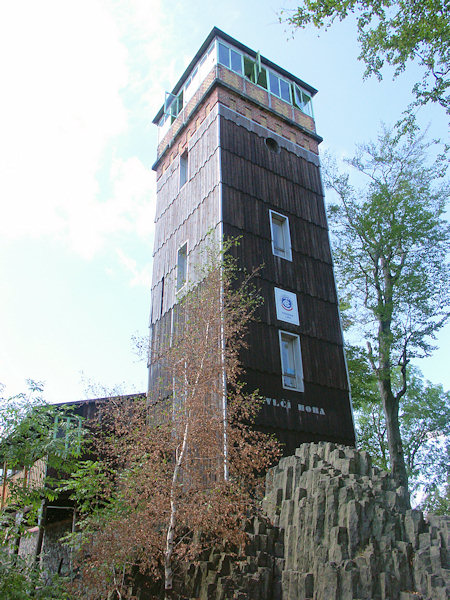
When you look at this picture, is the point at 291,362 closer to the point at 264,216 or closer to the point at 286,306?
the point at 286,306

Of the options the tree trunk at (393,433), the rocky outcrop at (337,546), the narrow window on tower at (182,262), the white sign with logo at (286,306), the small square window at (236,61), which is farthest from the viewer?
the small square window at (236,61)

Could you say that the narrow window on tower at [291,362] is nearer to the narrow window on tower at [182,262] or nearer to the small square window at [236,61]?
the narrow window on tower at [182,262]

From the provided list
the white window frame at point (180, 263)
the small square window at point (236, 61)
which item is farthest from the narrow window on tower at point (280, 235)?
the small square window at point (236, 61)

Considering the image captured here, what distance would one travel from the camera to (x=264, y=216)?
17.5 metres

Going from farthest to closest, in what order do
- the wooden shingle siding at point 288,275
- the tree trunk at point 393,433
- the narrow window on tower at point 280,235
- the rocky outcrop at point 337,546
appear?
the tree trunk at point 393,433
the narrow window on tower at point 280,235
the wooden shingle siding at point 288,275
the rocky outcrop at point 337,546

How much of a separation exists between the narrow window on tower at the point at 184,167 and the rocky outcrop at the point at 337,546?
1287cm

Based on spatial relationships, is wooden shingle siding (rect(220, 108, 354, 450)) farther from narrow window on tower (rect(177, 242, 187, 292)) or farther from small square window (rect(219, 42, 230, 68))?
small square window (rect(219, 42, 230, 68))

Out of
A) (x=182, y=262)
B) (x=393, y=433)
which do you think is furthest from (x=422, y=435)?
(x=182, y=262)

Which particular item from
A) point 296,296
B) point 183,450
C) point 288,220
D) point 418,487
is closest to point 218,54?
point 288,220

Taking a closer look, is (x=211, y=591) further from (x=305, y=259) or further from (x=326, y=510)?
(x=305, y=259)

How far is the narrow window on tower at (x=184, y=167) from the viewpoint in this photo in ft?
66.0

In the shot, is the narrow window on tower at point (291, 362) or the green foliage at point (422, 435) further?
the green foliage at point (422, 435)

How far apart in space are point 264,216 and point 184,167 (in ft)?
15.8

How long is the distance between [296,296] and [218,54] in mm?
9583
